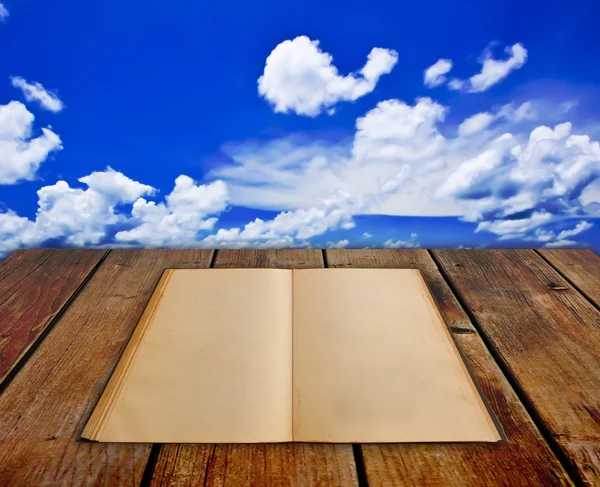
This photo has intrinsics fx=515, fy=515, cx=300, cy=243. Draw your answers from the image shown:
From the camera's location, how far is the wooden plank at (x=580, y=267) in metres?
0.87

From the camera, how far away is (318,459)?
0.52 m

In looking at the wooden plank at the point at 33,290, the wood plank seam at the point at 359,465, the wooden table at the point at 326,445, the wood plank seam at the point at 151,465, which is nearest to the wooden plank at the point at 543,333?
the wooden table at the point at 326,445

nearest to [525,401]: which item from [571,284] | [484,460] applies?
[484,460]

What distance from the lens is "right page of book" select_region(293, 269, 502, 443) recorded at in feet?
1.80

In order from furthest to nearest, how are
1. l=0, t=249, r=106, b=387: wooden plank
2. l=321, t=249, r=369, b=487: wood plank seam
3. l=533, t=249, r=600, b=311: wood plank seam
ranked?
l=533, t=249, r=600, b=311: wood plank seam
l=0, t=249, r=106, b=387: wooden plank
l=321, t=249, r=369, b=487: wood plank seam

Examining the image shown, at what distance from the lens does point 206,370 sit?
2.08ft

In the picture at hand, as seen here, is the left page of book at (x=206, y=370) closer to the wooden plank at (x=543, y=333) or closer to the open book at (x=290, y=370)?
the open book at (x=290, y=370)

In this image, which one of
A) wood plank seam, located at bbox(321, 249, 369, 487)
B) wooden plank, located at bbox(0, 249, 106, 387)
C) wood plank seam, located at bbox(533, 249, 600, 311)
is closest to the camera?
wood plank seam, located at bbox(321, 249, 369, 487)

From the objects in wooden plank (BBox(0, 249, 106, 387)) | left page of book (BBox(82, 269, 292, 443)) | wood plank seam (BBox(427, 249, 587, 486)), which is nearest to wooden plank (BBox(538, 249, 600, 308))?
wood plank seam (BBox(427, 249, 587, 486))

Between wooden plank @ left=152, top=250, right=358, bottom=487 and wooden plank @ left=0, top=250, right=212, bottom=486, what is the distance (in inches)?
1.4

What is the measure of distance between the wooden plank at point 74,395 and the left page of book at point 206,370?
0.02 meters

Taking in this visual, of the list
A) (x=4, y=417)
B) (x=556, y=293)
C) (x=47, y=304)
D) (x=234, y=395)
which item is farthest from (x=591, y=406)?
(x=47, y=304)

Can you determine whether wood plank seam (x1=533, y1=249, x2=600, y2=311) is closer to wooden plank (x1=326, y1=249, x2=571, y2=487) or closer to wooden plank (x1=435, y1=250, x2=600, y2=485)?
wooden plank (x1=435, y1=250, x2=600, y2=485)

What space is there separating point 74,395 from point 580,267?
87 centimetres
